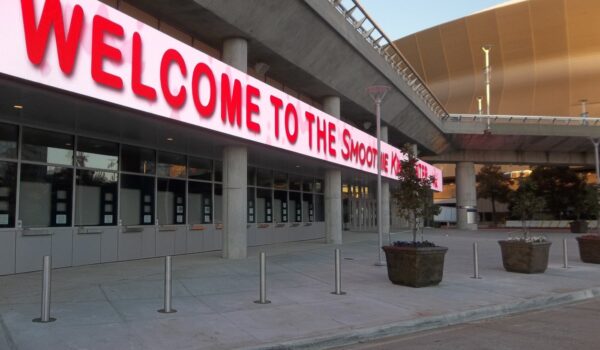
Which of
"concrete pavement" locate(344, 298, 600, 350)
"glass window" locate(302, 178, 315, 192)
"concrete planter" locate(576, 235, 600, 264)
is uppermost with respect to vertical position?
"glass window" locate(302, 178, 315, 192)

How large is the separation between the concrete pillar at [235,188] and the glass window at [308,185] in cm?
1096

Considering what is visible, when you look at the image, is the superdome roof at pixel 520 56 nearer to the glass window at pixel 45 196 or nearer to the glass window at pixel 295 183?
the glass window at pixel 295 183

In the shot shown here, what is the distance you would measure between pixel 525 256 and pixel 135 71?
10.9m

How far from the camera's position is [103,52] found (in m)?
9.74

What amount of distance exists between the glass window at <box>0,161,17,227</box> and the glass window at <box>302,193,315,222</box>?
15734 millimetres

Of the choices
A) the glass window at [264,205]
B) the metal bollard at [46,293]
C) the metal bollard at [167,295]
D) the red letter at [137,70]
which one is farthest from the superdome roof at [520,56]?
the metal bollard at [46,293]

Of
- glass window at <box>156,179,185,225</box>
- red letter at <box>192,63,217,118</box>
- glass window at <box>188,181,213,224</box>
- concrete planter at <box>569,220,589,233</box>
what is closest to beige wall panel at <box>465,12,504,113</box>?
concrete planter at <box>569,220,589,233</box>

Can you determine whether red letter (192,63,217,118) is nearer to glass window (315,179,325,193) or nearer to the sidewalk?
the sidewalk

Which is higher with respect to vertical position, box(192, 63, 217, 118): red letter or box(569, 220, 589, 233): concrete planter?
box(192, 63, 217, 118): red letter

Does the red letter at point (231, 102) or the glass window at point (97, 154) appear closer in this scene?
the red letter at point (231, 102)

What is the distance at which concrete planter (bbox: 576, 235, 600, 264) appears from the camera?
1698 cm

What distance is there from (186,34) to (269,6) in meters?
2.59

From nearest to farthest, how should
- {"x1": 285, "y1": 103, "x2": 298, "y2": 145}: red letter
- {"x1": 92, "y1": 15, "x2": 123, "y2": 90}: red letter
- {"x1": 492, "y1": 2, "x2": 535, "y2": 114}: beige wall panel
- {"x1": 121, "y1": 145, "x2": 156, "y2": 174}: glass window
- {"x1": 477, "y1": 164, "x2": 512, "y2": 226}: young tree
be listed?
{"x1": 92, "y1": 15, "x2": 123, "y2": 90}: red letter → {"x1": 121, "y1": 145, "x2": 156, "y2": 174}: glass window → {"x1": 285, "y1": 103, "x2": 298, "y2": 145}: red letter → {"x1": 477, "y1": 164, "x2": 512, "y2": 226}: young tree → {"x1": 492, "y1": 2, "x2": 535, "y2": 114}: beige wall panel

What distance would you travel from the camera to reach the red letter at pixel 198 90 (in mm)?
12383
